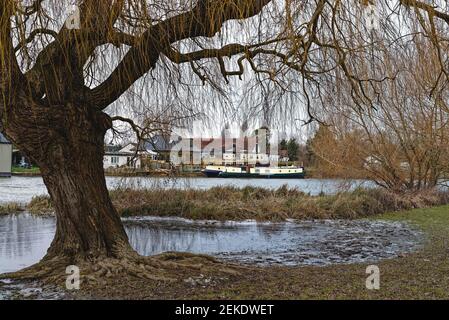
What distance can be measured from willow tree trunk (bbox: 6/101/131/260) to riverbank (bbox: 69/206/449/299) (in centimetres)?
60

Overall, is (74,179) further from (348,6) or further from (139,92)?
(348,6)

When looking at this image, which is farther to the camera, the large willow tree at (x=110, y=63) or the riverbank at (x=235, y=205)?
the riverbank at (x=235, y=205)

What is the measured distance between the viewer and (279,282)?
17.4 ft

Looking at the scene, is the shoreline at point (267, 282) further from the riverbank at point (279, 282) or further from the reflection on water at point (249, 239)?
the reflection on water at point (249, 239)

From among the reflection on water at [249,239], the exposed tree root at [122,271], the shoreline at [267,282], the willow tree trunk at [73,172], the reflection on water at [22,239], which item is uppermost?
the willow tree trunk at [73,172]

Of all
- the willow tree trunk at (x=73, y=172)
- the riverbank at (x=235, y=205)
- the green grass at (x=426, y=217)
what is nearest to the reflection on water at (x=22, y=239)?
the willow tree trunk at (x=73, y=172)

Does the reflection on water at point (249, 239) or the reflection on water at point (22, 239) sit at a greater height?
the reflection on water at point (22, 239)

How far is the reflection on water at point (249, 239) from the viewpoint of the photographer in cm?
772

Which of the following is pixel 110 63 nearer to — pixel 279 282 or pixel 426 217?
pixel 279 282

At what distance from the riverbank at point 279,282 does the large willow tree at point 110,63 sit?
2.31ft

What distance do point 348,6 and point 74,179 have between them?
3.45m

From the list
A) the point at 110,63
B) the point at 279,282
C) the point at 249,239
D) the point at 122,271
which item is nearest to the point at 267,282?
the point at 279,282

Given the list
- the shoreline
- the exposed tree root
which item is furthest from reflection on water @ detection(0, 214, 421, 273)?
the exposed tree root

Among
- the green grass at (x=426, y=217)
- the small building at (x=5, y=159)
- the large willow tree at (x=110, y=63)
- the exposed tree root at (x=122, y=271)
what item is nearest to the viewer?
the large willow tree at (x=110, y=63)
